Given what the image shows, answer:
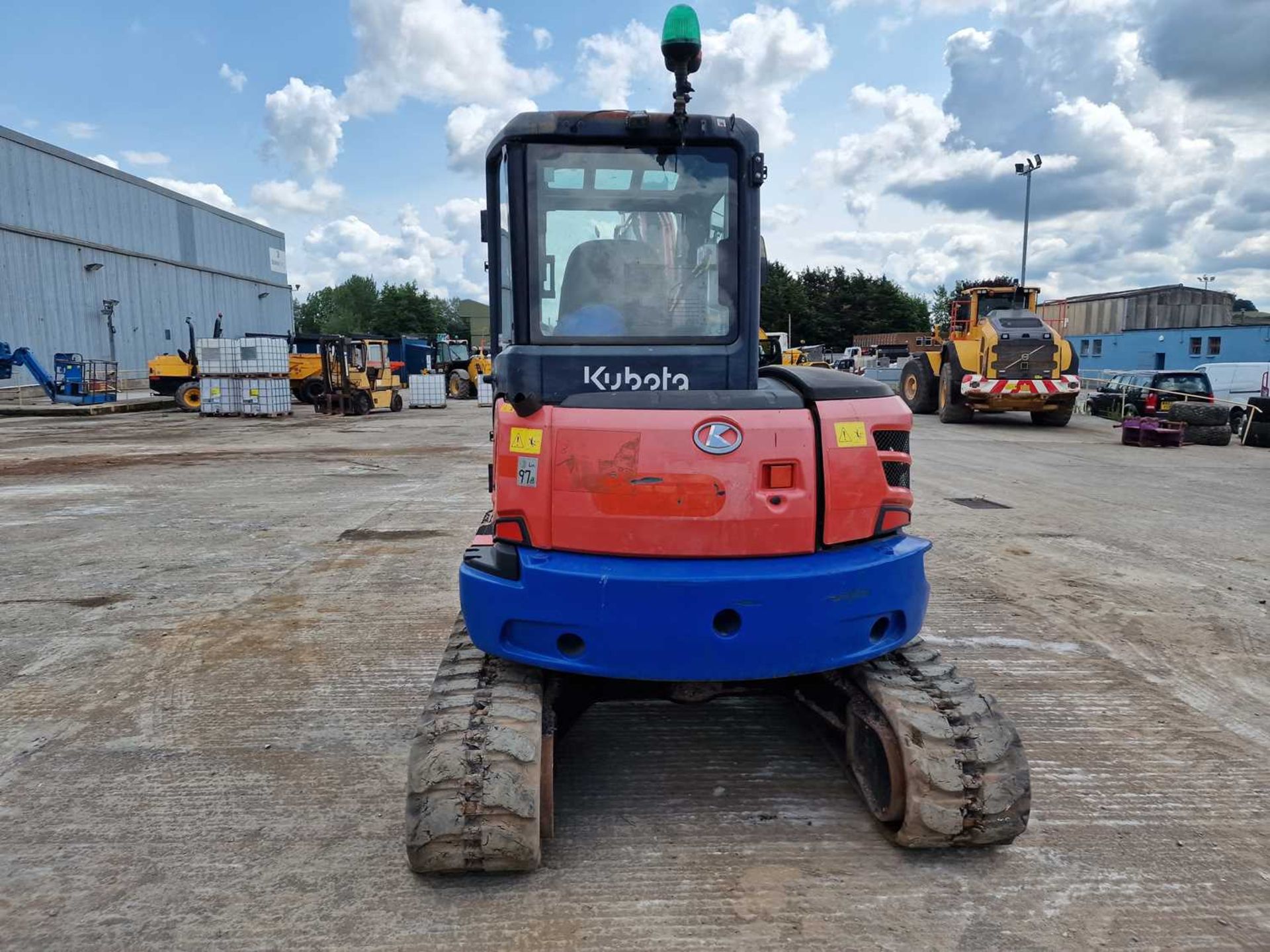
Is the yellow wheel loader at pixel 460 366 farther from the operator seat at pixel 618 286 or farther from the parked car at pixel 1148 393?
the operator seat at pixel 618 286

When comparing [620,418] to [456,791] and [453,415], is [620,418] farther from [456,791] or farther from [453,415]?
[453,415]

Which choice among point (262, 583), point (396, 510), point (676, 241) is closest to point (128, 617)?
point (262, 583)

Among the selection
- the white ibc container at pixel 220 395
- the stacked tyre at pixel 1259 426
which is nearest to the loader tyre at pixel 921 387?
the stacked tyre at pixel 1259 426

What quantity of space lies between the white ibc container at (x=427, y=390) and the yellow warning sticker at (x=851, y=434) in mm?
28853

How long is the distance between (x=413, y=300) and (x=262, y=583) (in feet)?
301

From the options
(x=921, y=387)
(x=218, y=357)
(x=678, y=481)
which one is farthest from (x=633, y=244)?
(x=218, y=357)

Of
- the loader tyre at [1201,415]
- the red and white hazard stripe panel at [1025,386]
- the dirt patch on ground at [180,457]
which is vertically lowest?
the dirt patch on ground at [180,457]

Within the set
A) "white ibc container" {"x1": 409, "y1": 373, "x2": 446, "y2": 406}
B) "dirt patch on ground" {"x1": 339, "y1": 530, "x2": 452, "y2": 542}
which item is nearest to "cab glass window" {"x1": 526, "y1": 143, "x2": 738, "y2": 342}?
"dirt patch on ground" {"x1": 339, "y1": 530, "x2": 452, "y2": 542}

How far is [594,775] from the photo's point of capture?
360 cm

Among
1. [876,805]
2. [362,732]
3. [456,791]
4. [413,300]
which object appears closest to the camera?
[456,791]

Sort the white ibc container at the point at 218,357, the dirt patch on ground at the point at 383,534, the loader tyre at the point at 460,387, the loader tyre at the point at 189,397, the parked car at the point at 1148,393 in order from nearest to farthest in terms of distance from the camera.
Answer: the dirt patch on ground at the point at 383,534 < the parked car at the point at 1148,393 < the white ibc container at the point at 218,357 < the loader tyre at the point at 189,397 < the loader tyre at the point at 460,387

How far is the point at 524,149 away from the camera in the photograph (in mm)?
3289

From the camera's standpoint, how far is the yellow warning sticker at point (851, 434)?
3053 millimetres

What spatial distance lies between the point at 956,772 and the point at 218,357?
25816mm
